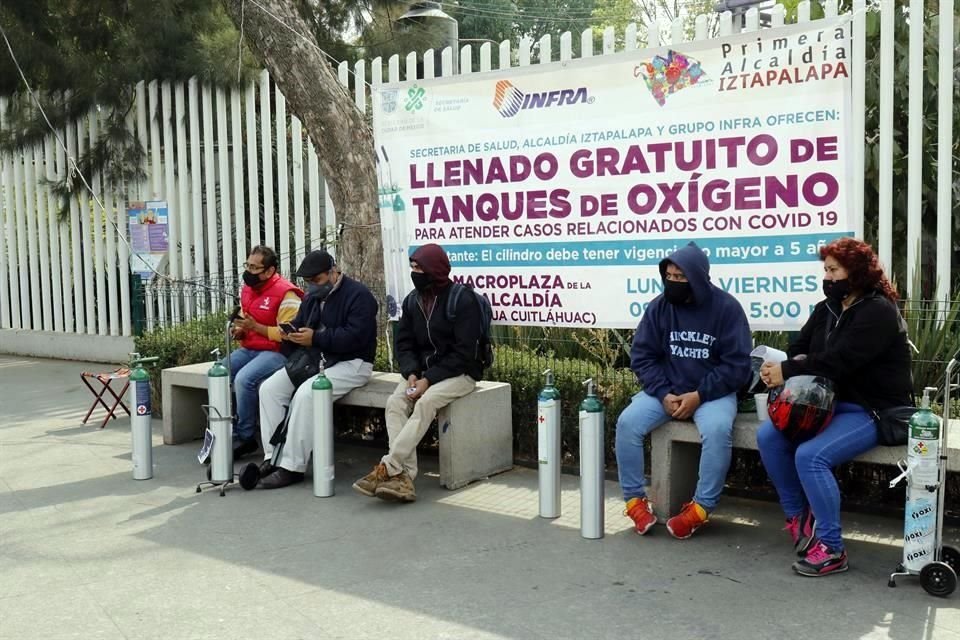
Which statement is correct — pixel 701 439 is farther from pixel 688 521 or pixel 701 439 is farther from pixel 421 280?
pixel 421 280

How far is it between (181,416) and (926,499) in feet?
19.0

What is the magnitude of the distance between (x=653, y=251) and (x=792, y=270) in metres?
0.89

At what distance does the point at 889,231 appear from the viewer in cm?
652

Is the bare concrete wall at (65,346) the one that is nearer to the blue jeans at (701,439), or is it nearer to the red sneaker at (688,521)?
the blue jeans at (701,439)

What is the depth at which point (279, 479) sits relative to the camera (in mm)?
6781

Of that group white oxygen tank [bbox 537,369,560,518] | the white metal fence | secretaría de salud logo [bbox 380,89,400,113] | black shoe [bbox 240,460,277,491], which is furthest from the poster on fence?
white oxygen tank [bbox 537,369,560,518]

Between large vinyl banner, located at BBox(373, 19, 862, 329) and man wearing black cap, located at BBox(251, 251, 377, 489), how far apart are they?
79 cm

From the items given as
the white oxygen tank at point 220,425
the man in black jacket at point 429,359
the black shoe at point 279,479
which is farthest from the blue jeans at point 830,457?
the white oxygen tank at point 220,425

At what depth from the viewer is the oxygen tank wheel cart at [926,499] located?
4.50 m

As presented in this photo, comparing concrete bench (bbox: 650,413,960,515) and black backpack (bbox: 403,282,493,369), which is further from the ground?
black backpack (bbox: 403,282,493,369)

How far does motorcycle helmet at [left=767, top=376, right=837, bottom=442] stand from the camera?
4.88 meters

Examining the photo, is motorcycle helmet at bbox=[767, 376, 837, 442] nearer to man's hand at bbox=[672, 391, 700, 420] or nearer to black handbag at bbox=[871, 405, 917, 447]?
black handbag at bbox=[871, 405, 917, 447]

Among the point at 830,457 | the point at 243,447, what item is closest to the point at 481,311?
the point at 243,447

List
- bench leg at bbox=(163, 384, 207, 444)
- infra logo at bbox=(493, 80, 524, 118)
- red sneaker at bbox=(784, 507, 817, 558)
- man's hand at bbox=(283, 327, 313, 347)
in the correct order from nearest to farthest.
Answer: red sneaker at bbox=(784, 507, 817, 558)
man's hand at bbox=(283, 327, 313, 347)
infra logo at bbox=(493, 80, 524, 118)
bench leg at bbox=(163, 384, 207, 444)
